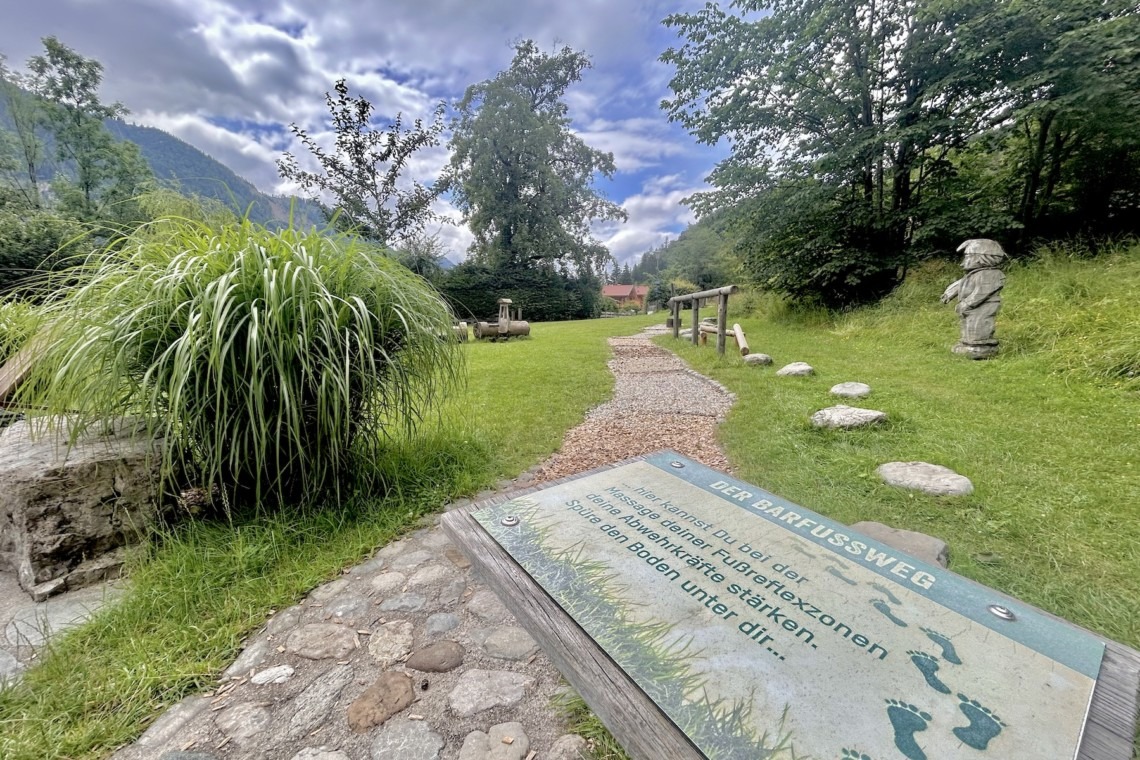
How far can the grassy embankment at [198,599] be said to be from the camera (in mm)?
988

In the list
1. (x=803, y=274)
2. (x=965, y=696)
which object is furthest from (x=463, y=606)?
(x=803, y=274)

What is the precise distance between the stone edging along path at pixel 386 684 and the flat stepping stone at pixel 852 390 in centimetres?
368

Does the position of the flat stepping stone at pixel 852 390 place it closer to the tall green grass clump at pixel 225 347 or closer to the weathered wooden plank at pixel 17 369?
the tall green grass clump at pixel 225 347

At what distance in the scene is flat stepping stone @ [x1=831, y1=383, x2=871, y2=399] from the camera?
3713 millimetres

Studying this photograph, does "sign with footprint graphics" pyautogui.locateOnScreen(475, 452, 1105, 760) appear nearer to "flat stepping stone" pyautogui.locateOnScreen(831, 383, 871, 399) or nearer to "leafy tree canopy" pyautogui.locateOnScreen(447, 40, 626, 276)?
"flat stepping stone" pyautogui.locateOnScreen(831, 383, 871, 399)

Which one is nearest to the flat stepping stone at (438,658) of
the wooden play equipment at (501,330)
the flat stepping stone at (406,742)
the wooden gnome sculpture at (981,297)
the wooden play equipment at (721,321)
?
the flat stepping stone at (406,742)

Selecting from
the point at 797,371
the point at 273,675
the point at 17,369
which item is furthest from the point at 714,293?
the point at 17,369

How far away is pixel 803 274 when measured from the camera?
29.1ft

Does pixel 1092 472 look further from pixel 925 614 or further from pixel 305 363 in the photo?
pixel 305 363

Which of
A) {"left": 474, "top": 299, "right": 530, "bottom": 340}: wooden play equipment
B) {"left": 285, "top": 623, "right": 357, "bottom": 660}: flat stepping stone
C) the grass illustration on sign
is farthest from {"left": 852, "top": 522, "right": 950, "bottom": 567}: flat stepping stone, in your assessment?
{"left": 474, "top": 299, "right": 530, "bottom": 340}: wooden play equipment

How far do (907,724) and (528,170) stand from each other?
2094 cm

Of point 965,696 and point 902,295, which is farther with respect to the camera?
point 902,295

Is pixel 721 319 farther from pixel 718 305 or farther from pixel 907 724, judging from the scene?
pixel 907 724

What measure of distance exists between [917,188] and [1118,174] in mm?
2602
